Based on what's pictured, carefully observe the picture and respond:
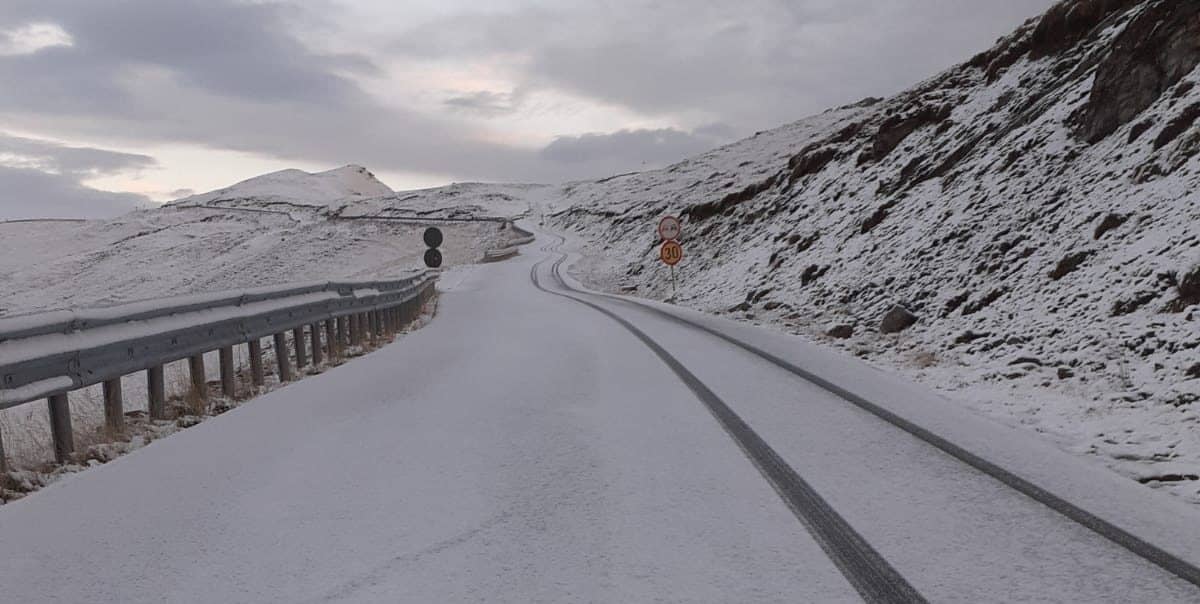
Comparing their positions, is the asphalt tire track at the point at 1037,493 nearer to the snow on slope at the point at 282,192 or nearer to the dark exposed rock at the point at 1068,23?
the dark exposed rock at the point at 1068,23

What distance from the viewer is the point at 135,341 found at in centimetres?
643

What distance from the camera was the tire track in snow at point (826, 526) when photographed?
2994 millimetres

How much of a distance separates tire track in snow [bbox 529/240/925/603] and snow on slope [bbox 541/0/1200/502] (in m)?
2.30

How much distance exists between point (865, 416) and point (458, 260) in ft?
187

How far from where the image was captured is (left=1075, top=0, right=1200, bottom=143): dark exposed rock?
1193cm

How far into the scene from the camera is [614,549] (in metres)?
3.45

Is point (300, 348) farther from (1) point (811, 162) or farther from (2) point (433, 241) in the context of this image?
(1) point (811, 162)

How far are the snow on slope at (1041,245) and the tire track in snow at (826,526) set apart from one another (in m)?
2.30

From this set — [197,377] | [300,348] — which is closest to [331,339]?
[300,348]

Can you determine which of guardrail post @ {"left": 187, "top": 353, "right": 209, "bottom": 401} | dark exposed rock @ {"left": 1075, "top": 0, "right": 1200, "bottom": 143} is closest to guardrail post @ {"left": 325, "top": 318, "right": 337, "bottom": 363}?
guardrail post @ {"left": 187, "top": 353, "right": 209, "bottom": 401}

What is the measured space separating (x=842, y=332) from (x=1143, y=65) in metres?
6.32

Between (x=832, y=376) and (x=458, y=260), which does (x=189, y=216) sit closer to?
(x=458, y=260)

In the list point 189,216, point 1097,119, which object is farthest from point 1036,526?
point 189,216

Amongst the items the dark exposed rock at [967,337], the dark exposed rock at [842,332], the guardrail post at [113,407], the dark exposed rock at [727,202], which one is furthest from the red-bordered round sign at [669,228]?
the guardrail post at [113,407]
